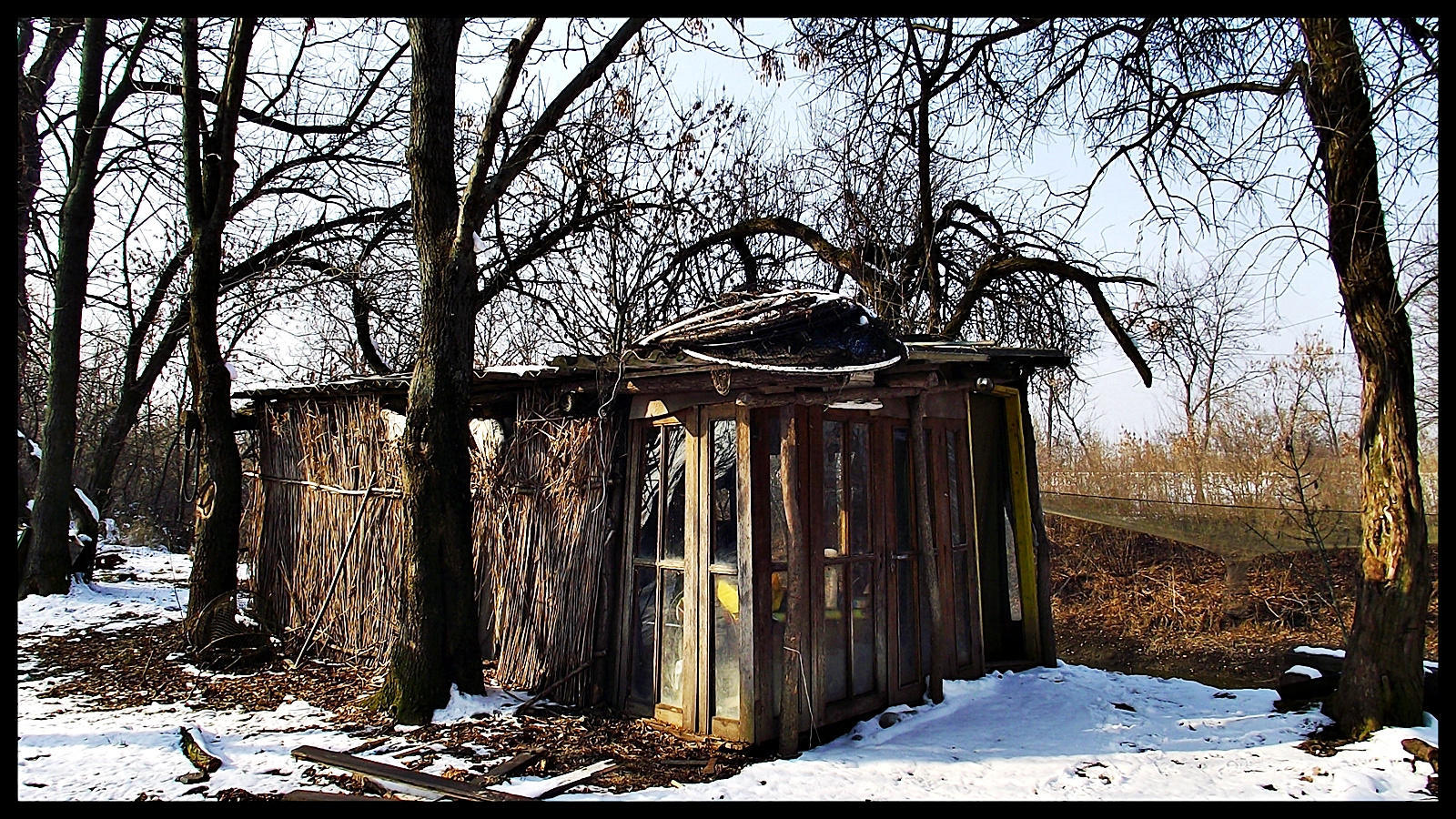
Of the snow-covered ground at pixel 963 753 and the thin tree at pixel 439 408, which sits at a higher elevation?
the thin tree at pixel 439 408

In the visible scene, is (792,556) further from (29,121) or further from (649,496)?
(29,121)

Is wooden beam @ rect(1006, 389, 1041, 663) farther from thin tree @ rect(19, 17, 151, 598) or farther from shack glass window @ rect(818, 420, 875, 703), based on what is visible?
thin tree @ rect(19, 17, 151, 598)

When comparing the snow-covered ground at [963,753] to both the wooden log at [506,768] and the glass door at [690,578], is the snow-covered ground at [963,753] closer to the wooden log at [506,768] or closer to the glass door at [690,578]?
the wooden log at [506,768]

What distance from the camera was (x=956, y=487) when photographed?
710cm

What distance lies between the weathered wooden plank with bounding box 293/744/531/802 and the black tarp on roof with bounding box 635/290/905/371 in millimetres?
2477

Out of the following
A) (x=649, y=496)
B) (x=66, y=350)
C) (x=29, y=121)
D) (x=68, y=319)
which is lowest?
(x=649, y=496)

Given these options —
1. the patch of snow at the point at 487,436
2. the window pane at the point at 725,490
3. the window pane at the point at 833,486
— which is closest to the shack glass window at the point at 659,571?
the window pane at the point at 725,490

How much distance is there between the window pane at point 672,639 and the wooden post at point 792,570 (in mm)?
701

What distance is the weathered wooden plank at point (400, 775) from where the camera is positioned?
13.9 ft

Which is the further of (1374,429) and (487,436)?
(487,436)

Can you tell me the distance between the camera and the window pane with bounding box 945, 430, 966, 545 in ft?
23.1

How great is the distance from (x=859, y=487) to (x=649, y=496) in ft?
4.54

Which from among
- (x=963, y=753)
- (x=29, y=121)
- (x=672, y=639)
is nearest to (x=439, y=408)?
(x=672, y=639)
